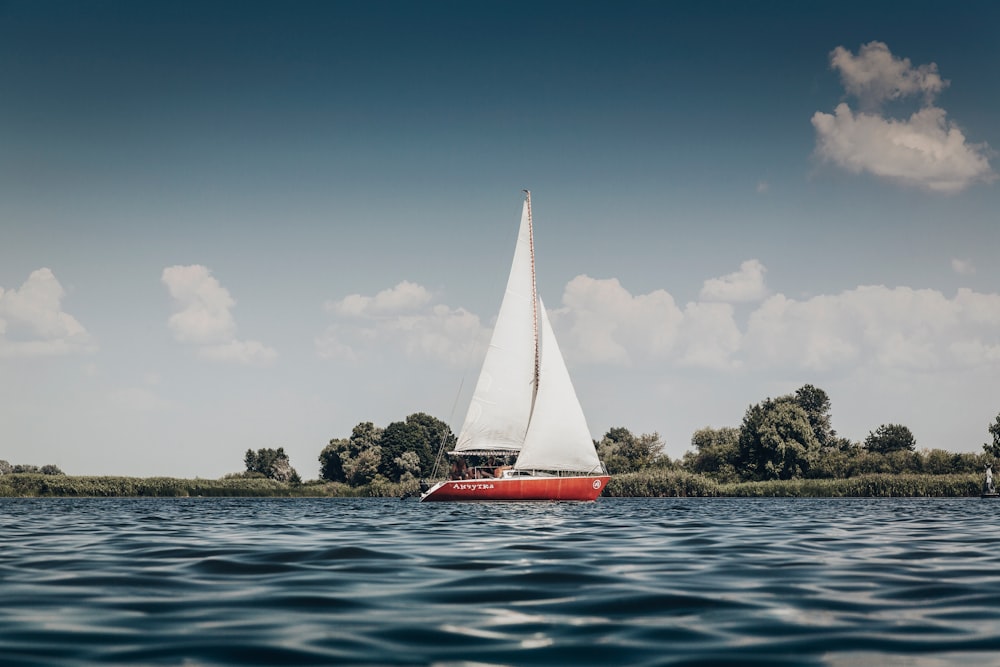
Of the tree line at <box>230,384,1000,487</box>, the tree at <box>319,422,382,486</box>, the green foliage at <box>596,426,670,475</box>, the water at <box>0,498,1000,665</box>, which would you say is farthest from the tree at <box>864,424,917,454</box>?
the water at <box>0,498,1000,665</box>

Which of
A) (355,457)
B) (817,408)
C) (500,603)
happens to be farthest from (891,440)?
(500,603)

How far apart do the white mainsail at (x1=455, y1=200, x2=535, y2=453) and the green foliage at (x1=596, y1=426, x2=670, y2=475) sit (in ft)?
157

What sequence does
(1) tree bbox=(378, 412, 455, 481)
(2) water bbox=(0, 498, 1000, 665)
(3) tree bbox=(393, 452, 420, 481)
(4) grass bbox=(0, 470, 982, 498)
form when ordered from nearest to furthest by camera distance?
(2) water bbox=(0, 498, 1000, 665)
(4) grass bbox=(0, 470, 982, 498)
(3) tree bbox=(393, 452, 420, 481)
(1) tree bbox=(378, 412, 455, 481)

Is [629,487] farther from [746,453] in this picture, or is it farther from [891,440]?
[891,440]

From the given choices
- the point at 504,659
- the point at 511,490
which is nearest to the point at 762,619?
the point at 504,659

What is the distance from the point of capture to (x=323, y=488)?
10244cm

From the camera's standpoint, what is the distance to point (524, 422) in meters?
57.4

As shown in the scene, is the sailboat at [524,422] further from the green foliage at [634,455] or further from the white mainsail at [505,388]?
the green foliage at [634,455]

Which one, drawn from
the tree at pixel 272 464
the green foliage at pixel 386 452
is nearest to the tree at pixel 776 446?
the green foliage at pixel 386 452

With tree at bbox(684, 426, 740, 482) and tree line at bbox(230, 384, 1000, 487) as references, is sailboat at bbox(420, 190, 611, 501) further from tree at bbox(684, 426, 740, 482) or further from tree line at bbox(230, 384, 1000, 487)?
tree at bbox(684, 426, 740, 482)

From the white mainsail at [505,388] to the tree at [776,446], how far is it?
48279 mm

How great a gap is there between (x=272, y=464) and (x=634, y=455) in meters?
71.6

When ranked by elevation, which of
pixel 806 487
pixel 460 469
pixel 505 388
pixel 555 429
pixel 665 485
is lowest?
pixel 806 487

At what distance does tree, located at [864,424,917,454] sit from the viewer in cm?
14450
